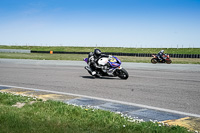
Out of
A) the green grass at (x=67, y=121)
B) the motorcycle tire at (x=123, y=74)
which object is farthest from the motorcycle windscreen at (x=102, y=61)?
the green grass at (x=67, y=121)

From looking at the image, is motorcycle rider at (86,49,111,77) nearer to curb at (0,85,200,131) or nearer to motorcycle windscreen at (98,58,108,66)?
motorcycle windscreen at (98,58,108,66)

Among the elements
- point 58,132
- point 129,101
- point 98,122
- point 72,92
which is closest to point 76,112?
point 98,122

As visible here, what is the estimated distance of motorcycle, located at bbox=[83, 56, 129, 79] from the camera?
12523 millimetres

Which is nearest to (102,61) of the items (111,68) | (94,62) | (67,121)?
(94,62)

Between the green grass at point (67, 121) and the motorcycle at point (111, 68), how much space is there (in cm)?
640

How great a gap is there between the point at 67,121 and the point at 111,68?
7605 millimetres

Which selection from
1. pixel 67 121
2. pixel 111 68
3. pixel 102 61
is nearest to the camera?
pixel 67 121

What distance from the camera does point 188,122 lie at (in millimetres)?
5336

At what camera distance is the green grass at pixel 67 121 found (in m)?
4.68

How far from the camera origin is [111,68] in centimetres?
1267

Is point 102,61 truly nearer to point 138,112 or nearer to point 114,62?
point 114,62

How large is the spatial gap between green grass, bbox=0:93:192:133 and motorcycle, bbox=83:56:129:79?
6.40 meters

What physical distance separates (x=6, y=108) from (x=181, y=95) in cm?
519

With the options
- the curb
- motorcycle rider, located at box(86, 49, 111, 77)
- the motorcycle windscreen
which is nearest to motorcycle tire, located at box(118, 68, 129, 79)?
the motorcycle windscreen
